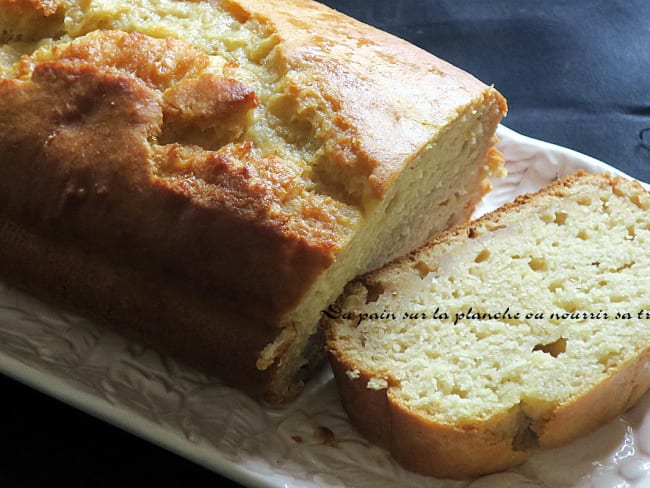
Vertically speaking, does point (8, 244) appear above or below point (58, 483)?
above

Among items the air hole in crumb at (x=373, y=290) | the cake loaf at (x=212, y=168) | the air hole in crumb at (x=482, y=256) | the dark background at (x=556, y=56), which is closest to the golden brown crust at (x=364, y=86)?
the cake loaf at (x=212, y=168)

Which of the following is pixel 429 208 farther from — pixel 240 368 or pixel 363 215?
pixel 240 368

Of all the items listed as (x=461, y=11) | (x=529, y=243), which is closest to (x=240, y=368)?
(x=529, y=243)

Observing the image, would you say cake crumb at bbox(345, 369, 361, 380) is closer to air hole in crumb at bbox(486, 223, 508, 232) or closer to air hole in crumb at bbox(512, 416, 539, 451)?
air hole in crumb at bbox(512, 416, 539, 451)

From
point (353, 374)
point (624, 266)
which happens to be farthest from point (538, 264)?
point (353, 374)

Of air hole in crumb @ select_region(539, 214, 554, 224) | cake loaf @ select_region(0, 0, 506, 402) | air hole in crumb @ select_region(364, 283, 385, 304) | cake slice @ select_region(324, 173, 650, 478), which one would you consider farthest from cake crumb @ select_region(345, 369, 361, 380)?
air hole in crumb @ select_region(539, 214, 554, 224)

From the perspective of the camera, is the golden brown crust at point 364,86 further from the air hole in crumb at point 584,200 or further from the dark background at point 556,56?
the dark background at point 556,56
